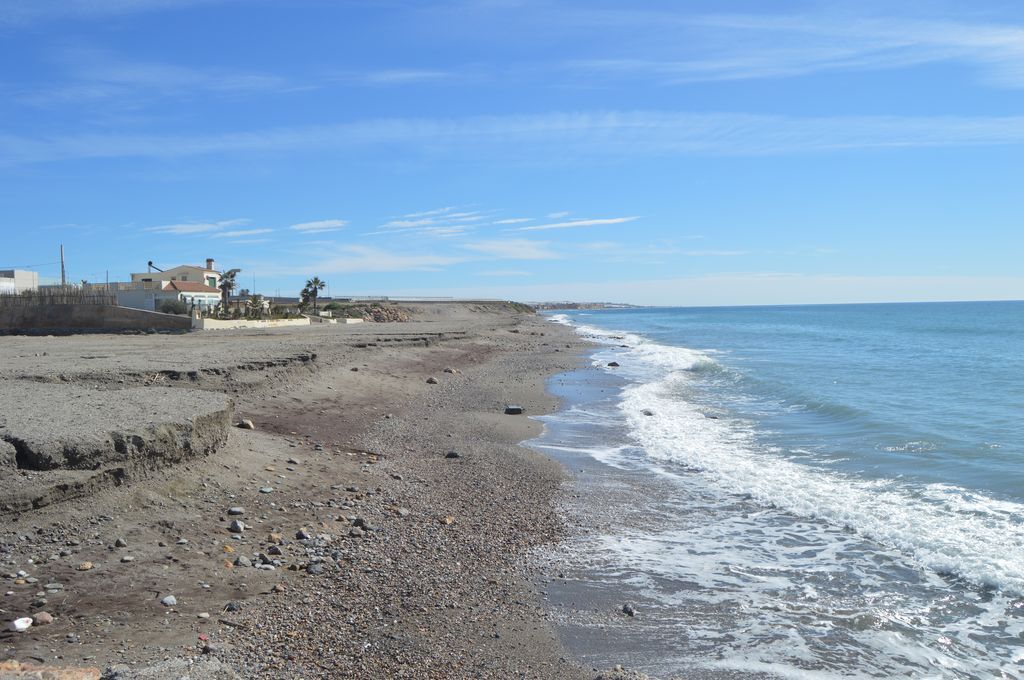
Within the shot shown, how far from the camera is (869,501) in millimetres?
9805

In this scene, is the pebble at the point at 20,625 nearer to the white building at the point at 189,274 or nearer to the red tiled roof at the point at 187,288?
the red tiled roof at the point at 187,288

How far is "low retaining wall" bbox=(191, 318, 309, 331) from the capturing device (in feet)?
137

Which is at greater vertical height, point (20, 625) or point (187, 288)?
point (187, 288)

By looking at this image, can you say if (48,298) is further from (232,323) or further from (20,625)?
(20,625)

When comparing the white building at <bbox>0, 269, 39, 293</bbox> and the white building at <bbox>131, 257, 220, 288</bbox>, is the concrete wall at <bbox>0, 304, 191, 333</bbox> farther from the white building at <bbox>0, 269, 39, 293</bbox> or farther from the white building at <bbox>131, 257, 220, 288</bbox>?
the white building at <bbox>131, 257, 220, 288</bbox>

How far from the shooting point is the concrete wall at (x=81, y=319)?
4091 centimetres

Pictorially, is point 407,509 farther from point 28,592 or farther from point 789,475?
point 789,475

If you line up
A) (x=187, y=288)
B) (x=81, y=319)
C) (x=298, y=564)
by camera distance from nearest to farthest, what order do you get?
(x=298, y=564), (x=81, y=319), (x=187, y=288)

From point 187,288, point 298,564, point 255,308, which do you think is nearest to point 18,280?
point 187,288

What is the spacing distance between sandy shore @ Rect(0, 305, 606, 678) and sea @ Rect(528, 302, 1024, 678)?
719 millimetres

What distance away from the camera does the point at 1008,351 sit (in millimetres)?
41000

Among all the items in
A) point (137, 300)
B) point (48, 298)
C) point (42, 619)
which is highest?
point (48, 298)

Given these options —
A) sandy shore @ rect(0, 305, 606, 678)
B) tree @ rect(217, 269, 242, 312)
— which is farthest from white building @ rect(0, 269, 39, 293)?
sandy shore @ rect(0, 305, 606, 678)

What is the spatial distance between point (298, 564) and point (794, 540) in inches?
215
